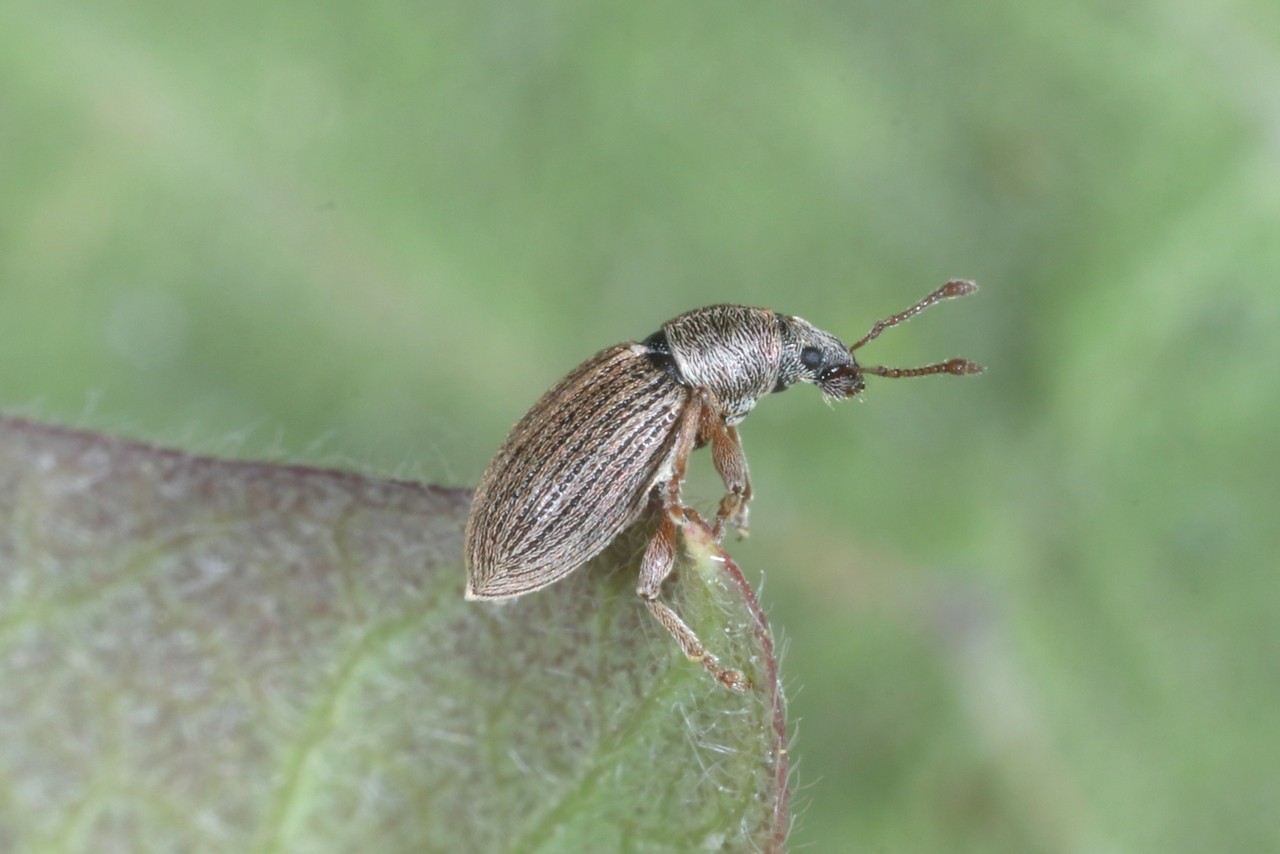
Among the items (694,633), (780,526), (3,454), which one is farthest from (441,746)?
(780,526)

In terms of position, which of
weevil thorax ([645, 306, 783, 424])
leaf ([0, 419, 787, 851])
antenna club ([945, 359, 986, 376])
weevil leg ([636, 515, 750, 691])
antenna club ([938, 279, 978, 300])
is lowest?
leaf ([0, 419, 787, 851])

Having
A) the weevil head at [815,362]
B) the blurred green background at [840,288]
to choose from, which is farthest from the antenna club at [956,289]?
the blurred green background at [840,288]

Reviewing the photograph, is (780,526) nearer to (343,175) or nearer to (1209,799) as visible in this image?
(1209,799)

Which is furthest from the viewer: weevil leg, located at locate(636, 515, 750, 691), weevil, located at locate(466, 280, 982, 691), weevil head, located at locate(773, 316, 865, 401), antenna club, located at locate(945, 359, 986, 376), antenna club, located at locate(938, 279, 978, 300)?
weevil head, located at locate(773, 316, 865, 401)

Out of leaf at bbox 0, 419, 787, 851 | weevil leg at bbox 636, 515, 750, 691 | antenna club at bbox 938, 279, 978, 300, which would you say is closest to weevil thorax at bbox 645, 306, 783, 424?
antenna club at bbox 938, 279, 978, 300

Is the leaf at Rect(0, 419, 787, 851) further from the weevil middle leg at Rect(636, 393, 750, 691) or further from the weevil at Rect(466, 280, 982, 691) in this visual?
the weevil at Rect(466, 280, 982, 691)

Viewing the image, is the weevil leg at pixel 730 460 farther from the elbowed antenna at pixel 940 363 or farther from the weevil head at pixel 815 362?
the elbowed antenna at pixel 940 363

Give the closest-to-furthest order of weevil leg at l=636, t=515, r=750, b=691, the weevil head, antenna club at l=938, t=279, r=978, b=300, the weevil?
1. weevil leg at l=636, t=515, r=750, b=691
2. the weevil
3. antenna club at l=938, t=279, r=978, b=300
4. the weevil head
